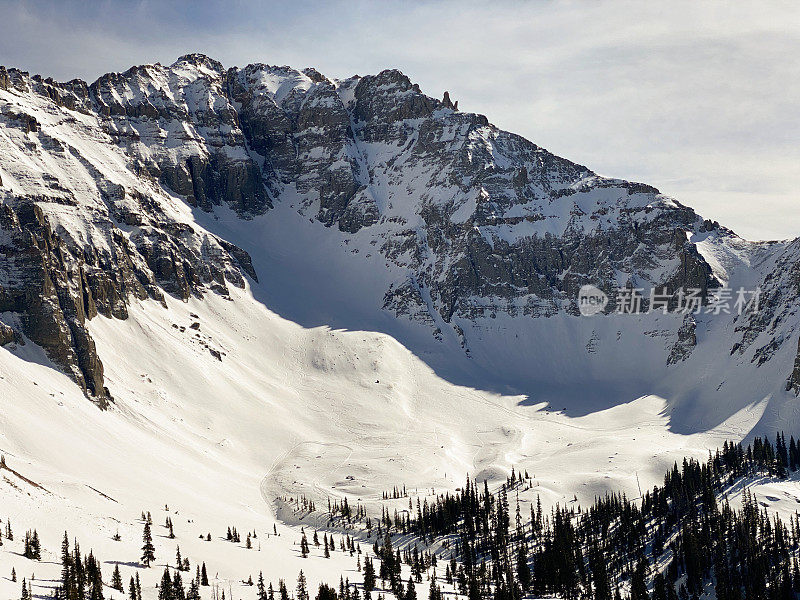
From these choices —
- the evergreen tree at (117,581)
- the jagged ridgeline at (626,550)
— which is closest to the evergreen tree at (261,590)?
the evergreen tree at (117,581)

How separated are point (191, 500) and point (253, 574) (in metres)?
55.5

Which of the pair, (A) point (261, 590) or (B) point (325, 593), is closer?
(A) point (261, 590)

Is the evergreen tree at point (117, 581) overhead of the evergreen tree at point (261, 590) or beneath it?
overhead

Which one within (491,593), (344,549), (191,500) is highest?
(191,500)

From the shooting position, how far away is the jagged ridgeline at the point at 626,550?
160000mm

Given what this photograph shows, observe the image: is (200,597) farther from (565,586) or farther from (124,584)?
(565,586)

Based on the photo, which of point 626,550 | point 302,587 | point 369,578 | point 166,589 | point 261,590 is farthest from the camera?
point 626,550

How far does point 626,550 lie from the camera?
592 ft

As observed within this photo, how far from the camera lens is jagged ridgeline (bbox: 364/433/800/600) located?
16000 cm

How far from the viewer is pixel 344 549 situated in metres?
176

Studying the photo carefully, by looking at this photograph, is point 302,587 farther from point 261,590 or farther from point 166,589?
point 166,589

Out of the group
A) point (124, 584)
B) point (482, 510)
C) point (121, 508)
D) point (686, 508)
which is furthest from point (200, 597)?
point (686, 508)

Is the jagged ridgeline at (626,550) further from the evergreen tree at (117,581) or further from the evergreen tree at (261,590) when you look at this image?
the evergreen tree at (117,581)

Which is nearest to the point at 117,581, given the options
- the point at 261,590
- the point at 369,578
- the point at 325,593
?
the point at 261,590
